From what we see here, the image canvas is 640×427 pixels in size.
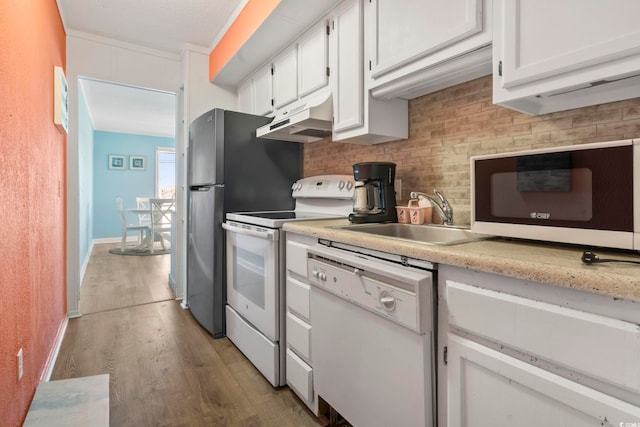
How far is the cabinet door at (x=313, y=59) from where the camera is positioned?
6.74 ft

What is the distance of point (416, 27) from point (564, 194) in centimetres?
91

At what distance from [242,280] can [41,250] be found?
3.50 ft

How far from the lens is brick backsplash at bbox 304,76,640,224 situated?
3.84 feet

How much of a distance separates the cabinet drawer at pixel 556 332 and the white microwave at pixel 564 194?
0.95 ft

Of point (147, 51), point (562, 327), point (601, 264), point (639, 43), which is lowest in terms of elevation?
point (562, 327)

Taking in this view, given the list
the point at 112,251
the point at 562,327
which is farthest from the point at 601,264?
the point at 112,251

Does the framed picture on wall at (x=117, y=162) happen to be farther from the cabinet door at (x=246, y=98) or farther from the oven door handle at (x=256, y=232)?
the oven door handle at (x=256, y=232)

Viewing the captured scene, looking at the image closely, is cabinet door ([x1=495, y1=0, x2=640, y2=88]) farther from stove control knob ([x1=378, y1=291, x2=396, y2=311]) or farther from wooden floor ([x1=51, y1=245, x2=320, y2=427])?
wooden floor ([x1=51, y1=245, x2=320, y2=427])

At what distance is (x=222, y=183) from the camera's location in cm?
240

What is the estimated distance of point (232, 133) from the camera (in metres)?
2.43

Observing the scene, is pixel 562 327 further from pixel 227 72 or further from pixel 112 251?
pixel 112 251

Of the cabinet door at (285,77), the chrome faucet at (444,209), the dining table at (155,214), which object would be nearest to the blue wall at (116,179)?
the dining table at (155,214)

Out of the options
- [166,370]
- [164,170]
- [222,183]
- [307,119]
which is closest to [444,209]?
[307,119]

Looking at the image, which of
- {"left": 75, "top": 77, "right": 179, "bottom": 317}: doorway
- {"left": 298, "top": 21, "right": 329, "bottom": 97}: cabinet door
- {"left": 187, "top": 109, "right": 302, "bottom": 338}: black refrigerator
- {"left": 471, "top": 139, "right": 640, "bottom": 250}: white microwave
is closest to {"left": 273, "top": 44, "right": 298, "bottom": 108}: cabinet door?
{"left": 298, "top": 21, "right": 329, "bottom": 97}: cabinet door
